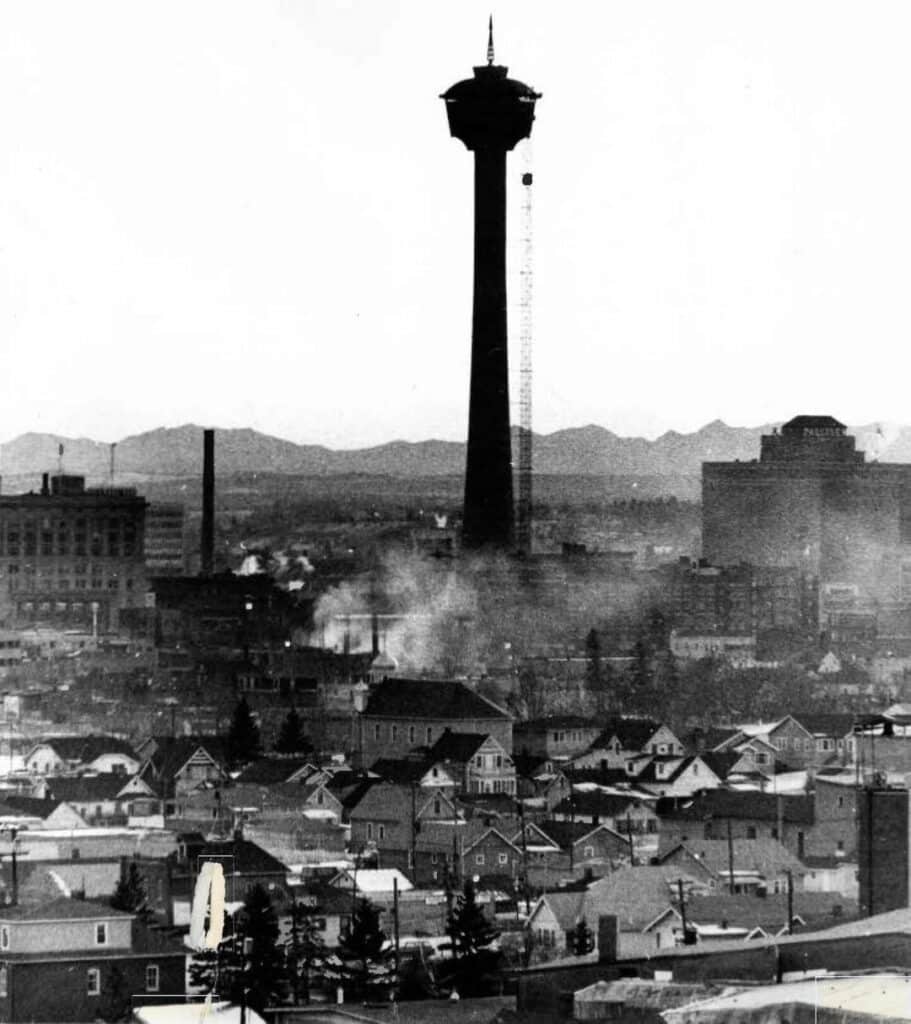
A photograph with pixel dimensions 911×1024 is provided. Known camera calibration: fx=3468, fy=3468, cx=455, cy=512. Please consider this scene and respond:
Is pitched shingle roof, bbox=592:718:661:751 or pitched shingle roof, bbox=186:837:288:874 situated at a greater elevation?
pitched shingle roof, bbox=592:718:661:751

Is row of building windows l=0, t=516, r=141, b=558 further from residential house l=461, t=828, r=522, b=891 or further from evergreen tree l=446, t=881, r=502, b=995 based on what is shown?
evergreen tree l=446, t=881, r=502, b=995

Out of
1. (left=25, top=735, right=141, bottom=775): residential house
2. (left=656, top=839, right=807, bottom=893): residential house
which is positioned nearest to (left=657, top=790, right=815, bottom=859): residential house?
(left=656, top=839, right=807, bottom=893): residential house

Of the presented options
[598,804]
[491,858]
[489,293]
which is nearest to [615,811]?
[598,804]

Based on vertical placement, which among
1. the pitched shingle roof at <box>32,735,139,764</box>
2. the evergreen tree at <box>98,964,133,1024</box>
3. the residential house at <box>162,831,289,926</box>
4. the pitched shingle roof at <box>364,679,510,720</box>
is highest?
the pitched shingle roof at <box>364,679,510,720</box>

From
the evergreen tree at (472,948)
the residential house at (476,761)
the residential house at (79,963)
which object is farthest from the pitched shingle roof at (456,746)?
the residential house at (79,963)

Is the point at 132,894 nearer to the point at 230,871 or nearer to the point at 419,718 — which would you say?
the point at 230,871

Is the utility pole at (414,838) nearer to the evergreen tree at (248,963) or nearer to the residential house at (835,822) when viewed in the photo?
the residential house at (835,822)

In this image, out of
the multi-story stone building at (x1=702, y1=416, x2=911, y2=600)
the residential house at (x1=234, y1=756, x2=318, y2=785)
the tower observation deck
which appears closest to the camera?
the residential house at (x1=234, y1=756, x2=318, y2=785)
